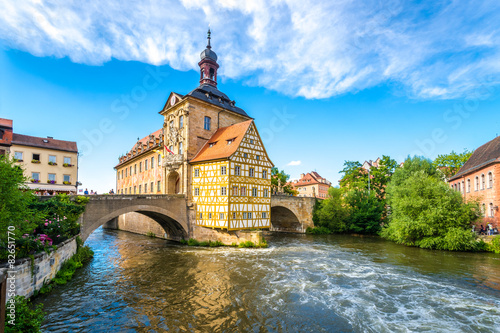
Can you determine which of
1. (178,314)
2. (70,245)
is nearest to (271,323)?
(178,314)

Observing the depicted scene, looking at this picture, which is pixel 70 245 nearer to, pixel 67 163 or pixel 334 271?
pixel 334 271

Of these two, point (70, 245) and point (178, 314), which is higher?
point (70, 245)

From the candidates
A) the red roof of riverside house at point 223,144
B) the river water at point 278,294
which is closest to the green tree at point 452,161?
the river water at point 278,294

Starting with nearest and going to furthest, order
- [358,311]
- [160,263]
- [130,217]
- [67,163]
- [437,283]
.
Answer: [358,311], [437,283], [160,263], [67,163], [130,217]

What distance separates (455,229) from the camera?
20656 mm

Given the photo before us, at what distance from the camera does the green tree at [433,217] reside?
20.5m

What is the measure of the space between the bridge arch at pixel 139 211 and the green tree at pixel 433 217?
1776cm

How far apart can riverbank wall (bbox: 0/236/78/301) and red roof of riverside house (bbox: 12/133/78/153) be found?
18.1 metres

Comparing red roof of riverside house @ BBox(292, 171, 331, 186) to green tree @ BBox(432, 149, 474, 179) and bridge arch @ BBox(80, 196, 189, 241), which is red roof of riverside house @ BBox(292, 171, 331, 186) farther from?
bridge arch @ BBox(80, 196, 189, 241)

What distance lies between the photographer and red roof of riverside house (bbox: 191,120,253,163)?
22.0 m

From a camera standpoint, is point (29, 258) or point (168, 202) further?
point (168, 202)

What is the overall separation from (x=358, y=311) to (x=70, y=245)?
13.8 meters

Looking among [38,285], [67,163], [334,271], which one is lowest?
[334,271]

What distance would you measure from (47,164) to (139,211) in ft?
43.4
